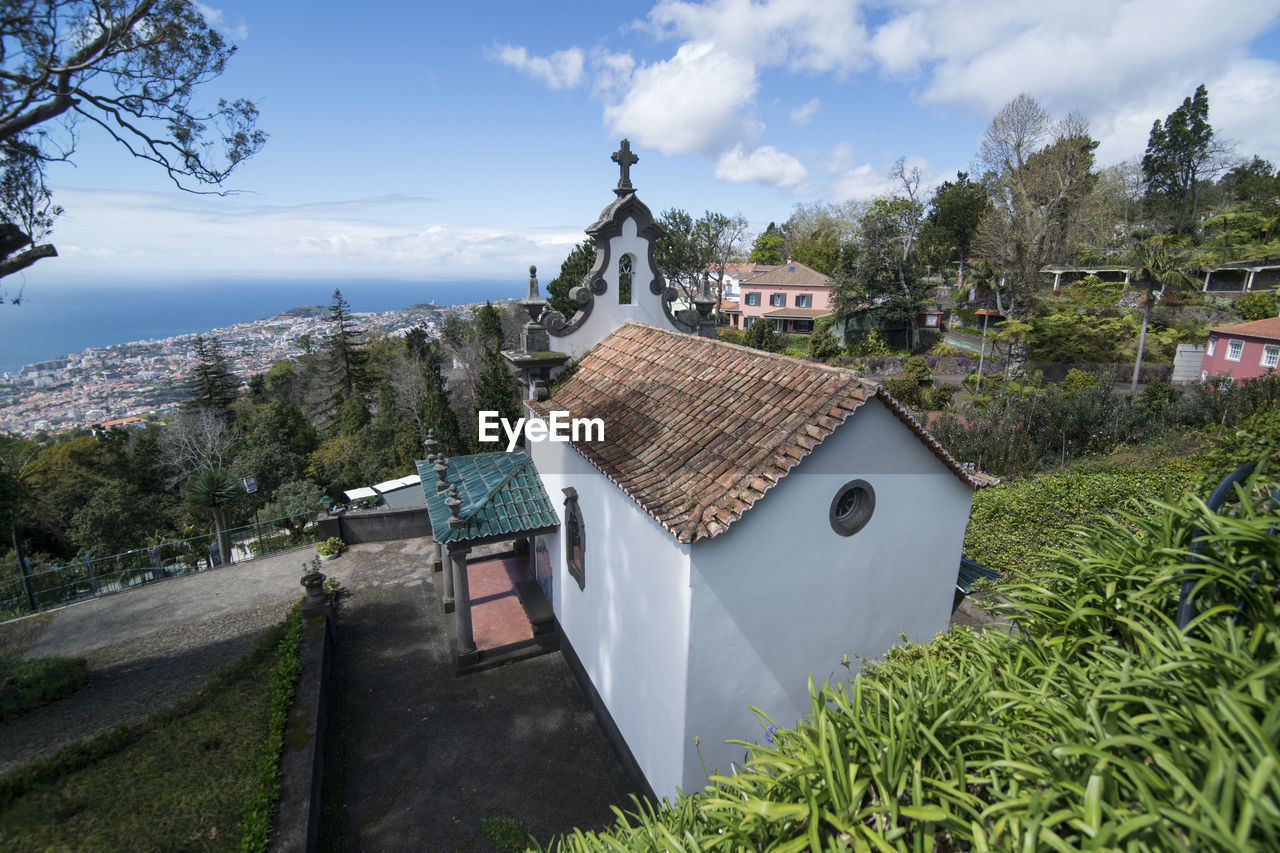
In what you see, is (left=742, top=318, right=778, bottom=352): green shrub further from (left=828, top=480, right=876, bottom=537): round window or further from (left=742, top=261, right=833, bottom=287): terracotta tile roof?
(left=828, top=480, right=876, bottom=537): round window

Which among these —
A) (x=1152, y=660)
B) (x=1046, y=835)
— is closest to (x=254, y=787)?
(x=1046, y=835)

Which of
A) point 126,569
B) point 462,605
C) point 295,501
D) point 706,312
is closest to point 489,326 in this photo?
point 295,501

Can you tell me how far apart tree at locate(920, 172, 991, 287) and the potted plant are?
203 ft

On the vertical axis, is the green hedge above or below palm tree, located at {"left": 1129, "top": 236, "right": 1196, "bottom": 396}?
below

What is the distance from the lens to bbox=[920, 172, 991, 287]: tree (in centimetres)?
5800

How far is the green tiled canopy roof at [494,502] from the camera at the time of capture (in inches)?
496

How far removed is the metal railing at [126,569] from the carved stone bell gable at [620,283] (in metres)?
→ 14.0

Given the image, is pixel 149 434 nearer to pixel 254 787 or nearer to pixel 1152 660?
pixel 254 787

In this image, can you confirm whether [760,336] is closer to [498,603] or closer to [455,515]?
[498,603]

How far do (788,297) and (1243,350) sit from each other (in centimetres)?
3543

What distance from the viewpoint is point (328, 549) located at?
18.9 m

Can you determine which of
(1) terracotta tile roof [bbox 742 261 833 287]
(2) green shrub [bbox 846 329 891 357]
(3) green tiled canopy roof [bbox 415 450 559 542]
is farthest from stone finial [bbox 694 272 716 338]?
(1) terracotta tile roof [bbox 742 261 833 287]

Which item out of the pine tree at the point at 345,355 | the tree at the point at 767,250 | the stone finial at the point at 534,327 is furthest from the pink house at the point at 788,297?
the stone finial at the point at 534,327

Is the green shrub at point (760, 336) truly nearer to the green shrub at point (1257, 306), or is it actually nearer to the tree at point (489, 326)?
the tree at point (489, 326)
